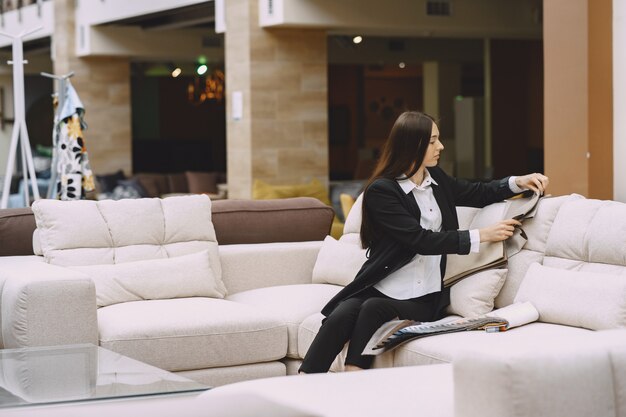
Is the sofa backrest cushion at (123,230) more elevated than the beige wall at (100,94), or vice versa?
the beige wall at (100,94)

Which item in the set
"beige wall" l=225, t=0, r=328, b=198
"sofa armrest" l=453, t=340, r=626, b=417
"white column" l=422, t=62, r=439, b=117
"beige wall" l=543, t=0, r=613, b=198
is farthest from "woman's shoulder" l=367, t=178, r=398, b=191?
"white column" l=422, t=62, r=439, b=117

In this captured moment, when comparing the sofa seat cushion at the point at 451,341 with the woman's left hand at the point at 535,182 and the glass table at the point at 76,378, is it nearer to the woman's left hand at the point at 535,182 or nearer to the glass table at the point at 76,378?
the woman's left hand at the point at 535,182

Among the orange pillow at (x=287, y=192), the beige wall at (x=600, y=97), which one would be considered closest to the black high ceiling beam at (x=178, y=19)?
the orange pillow at (x=287, y=192)

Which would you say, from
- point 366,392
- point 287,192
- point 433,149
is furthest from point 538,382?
point 287,192

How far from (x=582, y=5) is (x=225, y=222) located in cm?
270

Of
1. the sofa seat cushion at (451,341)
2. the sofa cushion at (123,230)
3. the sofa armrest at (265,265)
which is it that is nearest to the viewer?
the sofa seat cushion at (451,341)

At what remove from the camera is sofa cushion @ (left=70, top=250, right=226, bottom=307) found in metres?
5.35

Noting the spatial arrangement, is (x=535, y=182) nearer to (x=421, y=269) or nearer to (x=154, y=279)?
(x=421, y=269)

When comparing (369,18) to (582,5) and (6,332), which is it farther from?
(6,332)

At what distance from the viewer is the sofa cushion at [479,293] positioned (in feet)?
15.4

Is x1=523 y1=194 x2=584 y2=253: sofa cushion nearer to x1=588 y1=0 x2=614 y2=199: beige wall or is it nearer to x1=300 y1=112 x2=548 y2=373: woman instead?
x1=300 y1=112 x2=548 y2=373: woman

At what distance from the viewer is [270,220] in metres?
6.36

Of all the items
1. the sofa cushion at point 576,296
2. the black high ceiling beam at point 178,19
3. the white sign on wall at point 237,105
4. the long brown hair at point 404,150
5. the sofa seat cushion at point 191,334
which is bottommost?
the sofa seat cushion at point 191,334

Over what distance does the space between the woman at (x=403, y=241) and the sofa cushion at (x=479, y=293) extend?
0.32ft
